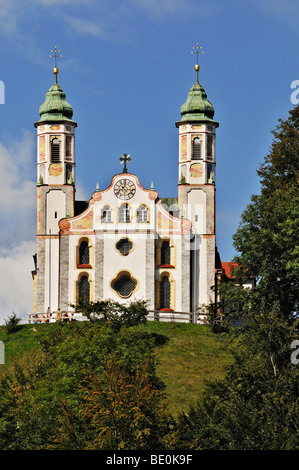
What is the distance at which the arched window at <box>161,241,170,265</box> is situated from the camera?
88.4 metres

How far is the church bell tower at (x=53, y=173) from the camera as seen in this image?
296 feet

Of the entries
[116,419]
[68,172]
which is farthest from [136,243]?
[116,419]

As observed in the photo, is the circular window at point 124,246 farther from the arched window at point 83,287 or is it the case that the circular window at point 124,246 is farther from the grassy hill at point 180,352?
the grassy hill at point 180,352

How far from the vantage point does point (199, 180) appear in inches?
3585

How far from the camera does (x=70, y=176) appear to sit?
303ft

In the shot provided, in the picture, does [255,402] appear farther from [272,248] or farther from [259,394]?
[272,248]

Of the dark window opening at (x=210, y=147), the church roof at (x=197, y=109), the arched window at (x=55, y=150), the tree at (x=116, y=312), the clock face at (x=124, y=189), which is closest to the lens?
the tree at (x=116, y=312)

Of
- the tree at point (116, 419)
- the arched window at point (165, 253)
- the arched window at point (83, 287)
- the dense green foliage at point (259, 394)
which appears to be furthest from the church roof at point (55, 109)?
the tree at point (116, 419)

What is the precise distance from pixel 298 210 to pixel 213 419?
18252 mm

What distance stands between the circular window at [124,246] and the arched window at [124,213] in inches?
53.9

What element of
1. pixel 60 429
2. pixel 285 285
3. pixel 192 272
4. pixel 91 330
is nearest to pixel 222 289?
pixel 285 285

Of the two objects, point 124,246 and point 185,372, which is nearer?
point 185,372

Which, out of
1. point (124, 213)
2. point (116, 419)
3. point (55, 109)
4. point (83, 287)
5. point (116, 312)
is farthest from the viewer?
point (55, 109)

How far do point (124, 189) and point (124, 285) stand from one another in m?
6.32
